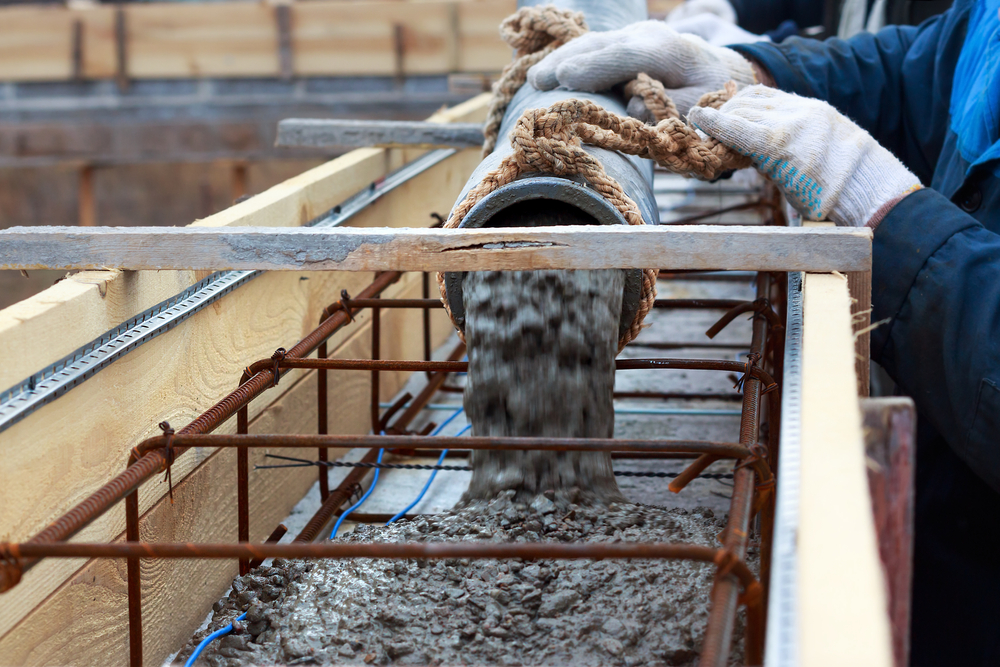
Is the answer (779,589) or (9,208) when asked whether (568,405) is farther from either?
(9,208)

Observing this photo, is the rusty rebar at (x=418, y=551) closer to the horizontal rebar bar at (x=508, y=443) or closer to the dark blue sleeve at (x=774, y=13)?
the horizontal rebar bar at (x=508, y=443)

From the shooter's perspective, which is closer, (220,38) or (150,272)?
(150,272)

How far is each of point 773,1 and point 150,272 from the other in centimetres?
336

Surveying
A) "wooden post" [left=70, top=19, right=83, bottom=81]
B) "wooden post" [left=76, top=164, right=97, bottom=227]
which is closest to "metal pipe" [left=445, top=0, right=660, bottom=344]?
"wooden post" [left=76, top=164, right=97, bottom=227]

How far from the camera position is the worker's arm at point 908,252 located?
55.2 inches

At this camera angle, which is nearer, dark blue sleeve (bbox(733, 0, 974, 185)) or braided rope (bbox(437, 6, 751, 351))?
braided rope (bbox(437, 6, 751, 351))

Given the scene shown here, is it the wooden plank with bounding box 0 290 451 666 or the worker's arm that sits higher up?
the worker's arm

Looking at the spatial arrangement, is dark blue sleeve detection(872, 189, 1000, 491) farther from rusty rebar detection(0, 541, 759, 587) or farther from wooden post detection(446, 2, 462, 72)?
wooden post detection(446, 2, 462, 72)

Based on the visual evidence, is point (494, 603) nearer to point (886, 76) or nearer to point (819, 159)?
point (819, 159)

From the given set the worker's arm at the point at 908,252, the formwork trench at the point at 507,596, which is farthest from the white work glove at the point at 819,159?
the formwork trench at the point at 507,596

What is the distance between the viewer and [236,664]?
1.31 meters

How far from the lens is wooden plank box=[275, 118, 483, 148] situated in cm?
272

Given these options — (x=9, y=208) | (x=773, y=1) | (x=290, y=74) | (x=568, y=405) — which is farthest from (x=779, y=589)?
(x=9, y=208)

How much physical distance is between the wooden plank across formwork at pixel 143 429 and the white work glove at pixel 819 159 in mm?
956
